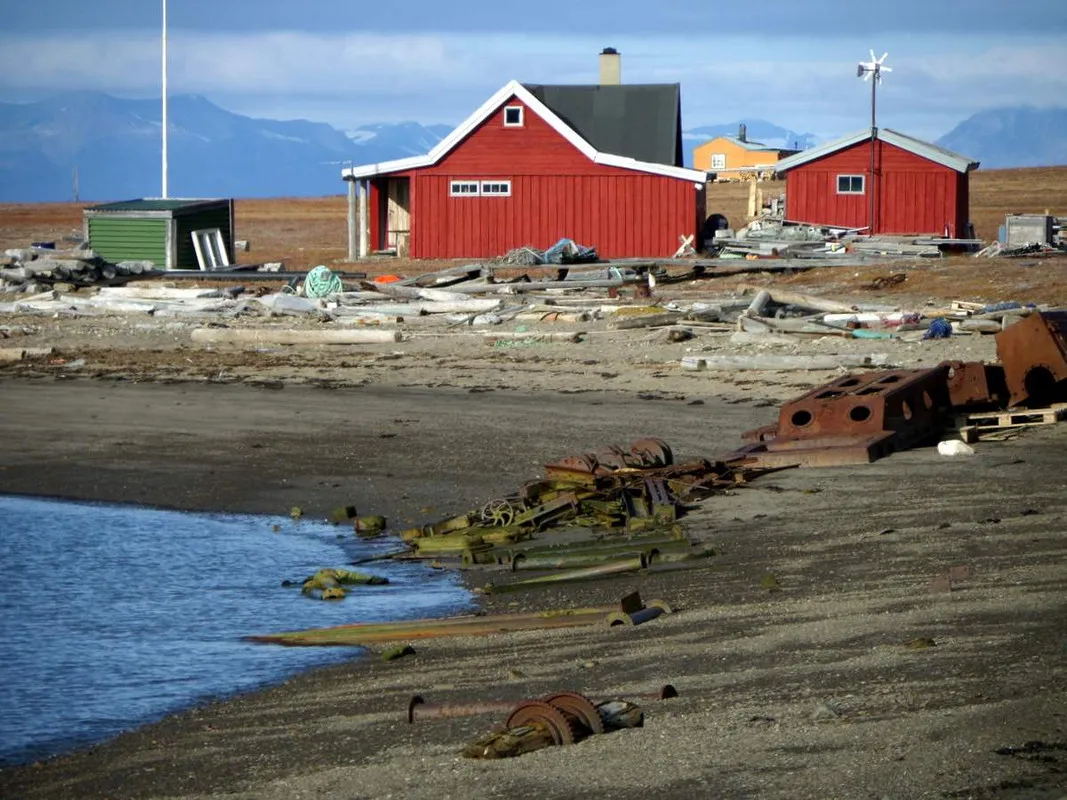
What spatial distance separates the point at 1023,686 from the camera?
247 inches

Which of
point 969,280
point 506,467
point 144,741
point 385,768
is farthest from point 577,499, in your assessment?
point 969,280

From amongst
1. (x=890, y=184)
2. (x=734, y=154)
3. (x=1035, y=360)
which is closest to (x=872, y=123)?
(x=890, y=184)

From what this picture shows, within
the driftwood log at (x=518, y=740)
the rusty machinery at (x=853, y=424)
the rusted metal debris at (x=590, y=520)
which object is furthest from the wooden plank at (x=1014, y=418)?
the driftwood log at (x=518, y=740)

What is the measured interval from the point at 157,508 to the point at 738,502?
212 inches

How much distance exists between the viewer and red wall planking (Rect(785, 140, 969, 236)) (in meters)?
40.2

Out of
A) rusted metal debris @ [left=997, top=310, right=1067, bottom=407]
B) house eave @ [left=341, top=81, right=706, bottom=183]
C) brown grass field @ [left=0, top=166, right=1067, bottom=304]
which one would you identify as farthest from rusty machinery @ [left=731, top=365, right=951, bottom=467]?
house eave @ [left=341, top=81, right=706, bottom=183]

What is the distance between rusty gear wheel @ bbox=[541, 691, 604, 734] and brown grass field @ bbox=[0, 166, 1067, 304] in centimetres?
A: 2119

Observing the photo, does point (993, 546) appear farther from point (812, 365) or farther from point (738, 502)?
point (812, 365)

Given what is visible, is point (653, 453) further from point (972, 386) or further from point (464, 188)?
point (464, 188)

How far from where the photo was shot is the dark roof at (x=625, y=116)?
3938 centimetres

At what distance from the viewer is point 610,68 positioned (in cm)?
4406

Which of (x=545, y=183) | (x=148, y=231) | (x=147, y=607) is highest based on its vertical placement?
(x=545, y=183)

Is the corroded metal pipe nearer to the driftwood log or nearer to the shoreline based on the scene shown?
the shoreline

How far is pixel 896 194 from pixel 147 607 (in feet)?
109
